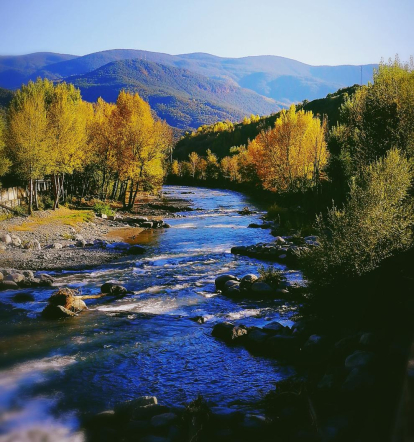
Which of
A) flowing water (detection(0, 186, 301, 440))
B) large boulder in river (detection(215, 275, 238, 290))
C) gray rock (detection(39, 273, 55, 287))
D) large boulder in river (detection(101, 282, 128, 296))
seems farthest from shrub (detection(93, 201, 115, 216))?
large boulder in river (detection(215, 275, 238, 290))

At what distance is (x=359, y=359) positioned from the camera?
360 inches

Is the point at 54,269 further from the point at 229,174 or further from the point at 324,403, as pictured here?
the point at 229,174

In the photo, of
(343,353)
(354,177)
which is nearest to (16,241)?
(354,177)

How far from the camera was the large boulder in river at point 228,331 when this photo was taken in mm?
12289

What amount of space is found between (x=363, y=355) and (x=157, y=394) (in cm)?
470

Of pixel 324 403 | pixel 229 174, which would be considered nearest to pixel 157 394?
pixel 324 403

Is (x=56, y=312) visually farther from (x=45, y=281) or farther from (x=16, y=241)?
(x=16, y=241)

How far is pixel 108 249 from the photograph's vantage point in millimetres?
25750

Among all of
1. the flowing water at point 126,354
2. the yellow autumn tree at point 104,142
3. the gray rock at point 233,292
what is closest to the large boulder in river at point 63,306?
the flowing water at point 126,354

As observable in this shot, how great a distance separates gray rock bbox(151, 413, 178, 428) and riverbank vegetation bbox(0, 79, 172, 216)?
30.4 meters

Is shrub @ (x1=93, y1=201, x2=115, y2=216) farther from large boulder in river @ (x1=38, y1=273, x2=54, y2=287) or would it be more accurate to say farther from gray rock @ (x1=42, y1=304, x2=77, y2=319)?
gray rock @ (x1=42, y1=304, x2=77, y2=319)

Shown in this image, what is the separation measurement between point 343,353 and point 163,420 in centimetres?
475

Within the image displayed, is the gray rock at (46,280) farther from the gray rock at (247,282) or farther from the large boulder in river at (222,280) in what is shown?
the gray rock at (247,282)

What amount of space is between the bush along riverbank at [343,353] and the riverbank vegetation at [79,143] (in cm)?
2840
